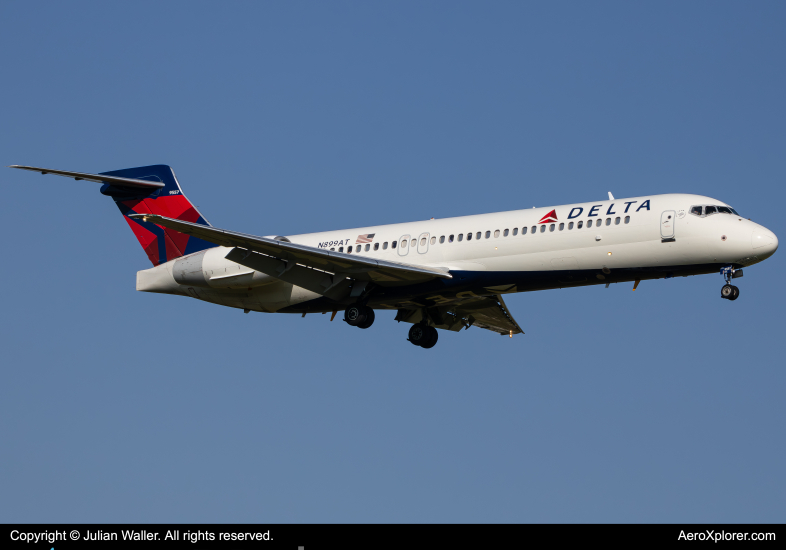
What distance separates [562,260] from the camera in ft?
88.7

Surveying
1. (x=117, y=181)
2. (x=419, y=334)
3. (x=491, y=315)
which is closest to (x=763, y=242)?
(x=491, y=315)

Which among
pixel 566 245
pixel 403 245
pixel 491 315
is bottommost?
pixel 566 245

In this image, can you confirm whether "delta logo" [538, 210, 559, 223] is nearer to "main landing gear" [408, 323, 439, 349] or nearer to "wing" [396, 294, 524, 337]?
"wing" [396, 294, 524, 337]

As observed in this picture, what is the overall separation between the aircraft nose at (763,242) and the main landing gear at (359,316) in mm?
10422

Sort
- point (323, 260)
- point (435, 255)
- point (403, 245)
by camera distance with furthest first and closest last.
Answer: point (403, 245) < point (435, 255) < point (323, 260)

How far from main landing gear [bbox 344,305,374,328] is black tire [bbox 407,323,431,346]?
322cm

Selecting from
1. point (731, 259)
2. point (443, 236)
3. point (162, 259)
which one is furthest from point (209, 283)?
point (731, 259)

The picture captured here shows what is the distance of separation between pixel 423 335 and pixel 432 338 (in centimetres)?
31

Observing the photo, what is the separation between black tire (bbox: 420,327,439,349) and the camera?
3291cm

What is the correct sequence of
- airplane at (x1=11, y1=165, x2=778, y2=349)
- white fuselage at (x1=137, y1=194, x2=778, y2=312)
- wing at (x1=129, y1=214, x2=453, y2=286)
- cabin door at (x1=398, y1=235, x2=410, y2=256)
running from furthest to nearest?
cabin door at (x1=398, y1=235, x2=410, y2=256), wing at (x1=129, y1=214, x2=453, y2=286), airplane at (x1=11, y1=165, x2=778, y2=349), white fuselage at (x1=137, y1=194, x2=778, y2=312)

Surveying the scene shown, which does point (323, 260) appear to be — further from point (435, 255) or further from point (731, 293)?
point (731, 293)

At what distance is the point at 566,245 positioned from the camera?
2700cm

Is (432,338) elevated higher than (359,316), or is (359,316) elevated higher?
(432,338)

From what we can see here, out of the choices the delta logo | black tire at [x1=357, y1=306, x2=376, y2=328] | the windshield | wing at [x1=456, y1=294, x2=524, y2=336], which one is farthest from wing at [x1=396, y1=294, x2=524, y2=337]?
the windshield
